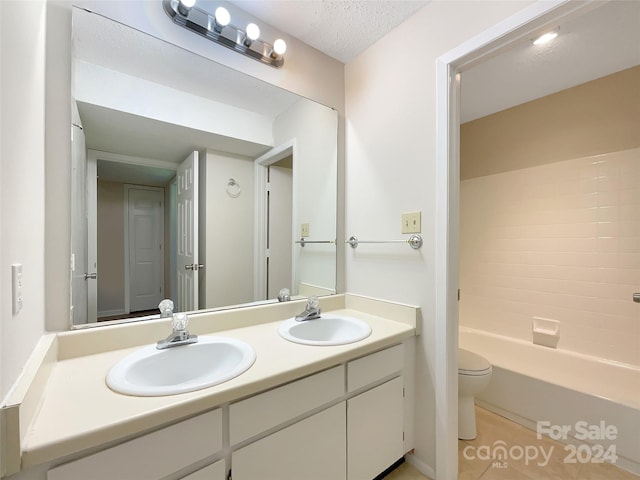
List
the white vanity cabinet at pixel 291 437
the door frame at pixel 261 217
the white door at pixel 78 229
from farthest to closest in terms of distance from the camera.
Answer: the door frame at pixel 261 217
the white door at pixel 78 229
the white vanity cabinet at pixel 291 437

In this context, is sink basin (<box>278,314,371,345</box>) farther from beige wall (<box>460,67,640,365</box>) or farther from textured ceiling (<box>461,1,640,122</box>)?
beige wall (<box>460,67,640,365</box>)

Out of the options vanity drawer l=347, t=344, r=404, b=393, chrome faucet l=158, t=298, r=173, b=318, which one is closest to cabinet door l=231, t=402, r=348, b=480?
vanity drawer l=347, t=344, r=404, b=393

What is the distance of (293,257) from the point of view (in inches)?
69.6

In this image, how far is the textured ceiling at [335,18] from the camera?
1.40 meters

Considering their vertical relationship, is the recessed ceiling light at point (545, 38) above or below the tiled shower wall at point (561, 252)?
above

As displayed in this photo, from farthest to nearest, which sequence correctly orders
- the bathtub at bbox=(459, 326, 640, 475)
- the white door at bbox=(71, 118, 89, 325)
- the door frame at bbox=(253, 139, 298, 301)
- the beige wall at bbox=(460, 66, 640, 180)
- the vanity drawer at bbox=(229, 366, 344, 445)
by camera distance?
the beige wall at bbox=(460, 66, 640, 180), the door frame at bbox=(253, 139, 298, 301), the bathtub at bbox=(459, 326, 640, 475), the white door at bbox=(71, 118, 89, 325), the vanity drawer at bbox=(229, 366, 344, 445)

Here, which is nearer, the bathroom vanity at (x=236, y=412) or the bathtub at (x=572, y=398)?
the bathroom vanity at (x=236, y=412)

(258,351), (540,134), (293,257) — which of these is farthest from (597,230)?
(258,351)

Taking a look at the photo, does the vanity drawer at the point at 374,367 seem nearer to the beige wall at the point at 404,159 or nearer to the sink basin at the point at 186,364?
the beige wall at the point at 404,159

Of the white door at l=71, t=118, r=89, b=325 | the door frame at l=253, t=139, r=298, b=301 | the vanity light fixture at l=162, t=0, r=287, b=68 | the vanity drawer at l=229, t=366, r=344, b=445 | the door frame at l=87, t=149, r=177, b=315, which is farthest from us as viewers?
the door frame at l=253, t=139, r=298, b=301

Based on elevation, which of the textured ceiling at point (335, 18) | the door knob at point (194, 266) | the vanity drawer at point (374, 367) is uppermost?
the textured ceiling at point (335, 18)

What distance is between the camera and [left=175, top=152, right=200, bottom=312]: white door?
1.36 m

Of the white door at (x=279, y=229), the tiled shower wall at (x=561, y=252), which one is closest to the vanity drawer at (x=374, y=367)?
the white door at (x=279, y=229)

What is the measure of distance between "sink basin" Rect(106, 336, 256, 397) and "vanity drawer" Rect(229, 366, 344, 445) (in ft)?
0.38
